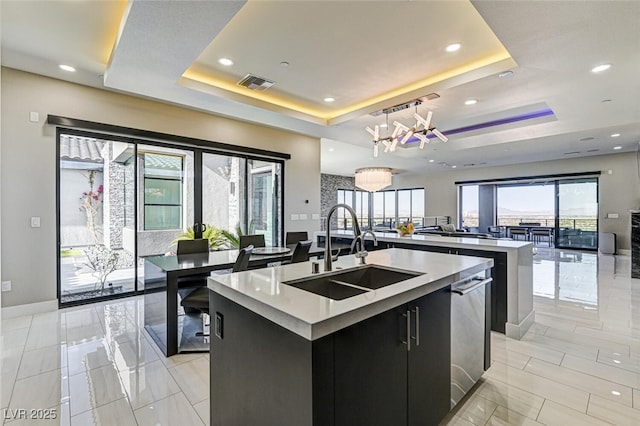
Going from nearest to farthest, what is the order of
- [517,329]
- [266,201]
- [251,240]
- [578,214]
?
1. [517,329]
2. [251,240]
3. [266,201]
4. [578,214]

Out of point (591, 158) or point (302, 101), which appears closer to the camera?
point (302, 101)

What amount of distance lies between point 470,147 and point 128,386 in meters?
7.55

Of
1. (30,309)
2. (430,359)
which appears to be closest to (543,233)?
(430,359)

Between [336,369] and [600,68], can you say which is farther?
[600,68]

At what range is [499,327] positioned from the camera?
312cm

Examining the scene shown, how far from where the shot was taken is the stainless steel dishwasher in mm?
1793

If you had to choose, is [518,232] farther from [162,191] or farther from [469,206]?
[162,191]

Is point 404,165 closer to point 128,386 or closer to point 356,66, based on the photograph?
point 356,66

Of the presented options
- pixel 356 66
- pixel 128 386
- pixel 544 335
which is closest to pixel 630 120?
pixel 544 335

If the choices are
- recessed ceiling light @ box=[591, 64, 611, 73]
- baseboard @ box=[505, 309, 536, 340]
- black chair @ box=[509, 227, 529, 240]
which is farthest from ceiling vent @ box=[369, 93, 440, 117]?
black chair @ box=[509, 227, 529, 240]

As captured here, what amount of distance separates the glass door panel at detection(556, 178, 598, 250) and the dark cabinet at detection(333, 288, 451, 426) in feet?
34.4

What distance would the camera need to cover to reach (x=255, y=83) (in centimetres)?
385

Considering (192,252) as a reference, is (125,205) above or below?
above

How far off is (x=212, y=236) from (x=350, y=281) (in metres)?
3.88
